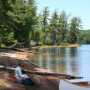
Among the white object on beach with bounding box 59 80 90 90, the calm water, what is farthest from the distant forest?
the white object on beach with bounding box 59 80 90 90

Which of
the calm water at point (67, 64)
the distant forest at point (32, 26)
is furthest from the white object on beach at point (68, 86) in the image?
the distant forest at point (32, 26)

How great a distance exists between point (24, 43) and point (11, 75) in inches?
2622

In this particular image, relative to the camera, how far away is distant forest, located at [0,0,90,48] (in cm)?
6388

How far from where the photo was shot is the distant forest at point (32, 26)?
2515 inches

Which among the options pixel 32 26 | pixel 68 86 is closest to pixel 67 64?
pixel 68 86

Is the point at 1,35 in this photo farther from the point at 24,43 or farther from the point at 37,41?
the point at 37,41

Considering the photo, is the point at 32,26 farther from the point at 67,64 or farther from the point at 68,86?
the point at 68,86

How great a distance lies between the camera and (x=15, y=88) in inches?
802

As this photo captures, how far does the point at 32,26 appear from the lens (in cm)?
9038

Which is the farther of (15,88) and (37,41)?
→ (37,41)

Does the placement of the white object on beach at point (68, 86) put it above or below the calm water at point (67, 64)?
above

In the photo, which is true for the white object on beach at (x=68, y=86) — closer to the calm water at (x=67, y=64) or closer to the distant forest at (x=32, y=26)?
the calm water at (x=67, y=64)

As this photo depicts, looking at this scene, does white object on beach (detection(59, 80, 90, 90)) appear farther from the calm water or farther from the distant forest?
the distant forest

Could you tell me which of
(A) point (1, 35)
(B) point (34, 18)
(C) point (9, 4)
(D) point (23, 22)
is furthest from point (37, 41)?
(C) point (9, 4)
